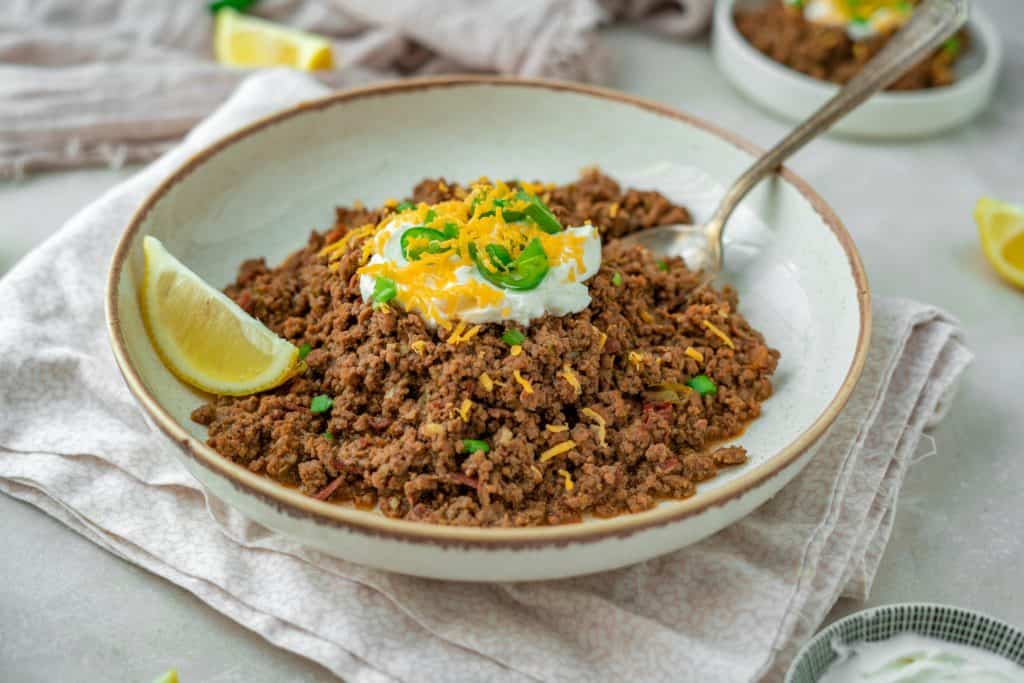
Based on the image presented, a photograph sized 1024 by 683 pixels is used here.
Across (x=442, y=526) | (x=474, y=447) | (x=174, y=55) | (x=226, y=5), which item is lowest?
(x=174, y=55)

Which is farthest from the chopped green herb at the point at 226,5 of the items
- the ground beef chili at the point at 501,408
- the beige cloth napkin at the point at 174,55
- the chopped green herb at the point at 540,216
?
the chopped green herb at the point at 540,216

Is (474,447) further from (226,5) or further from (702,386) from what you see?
(226,5)

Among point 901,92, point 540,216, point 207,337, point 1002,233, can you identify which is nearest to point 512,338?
point 540,216

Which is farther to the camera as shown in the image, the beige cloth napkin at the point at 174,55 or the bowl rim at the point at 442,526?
the beige cloth napkin at the point at 174,55

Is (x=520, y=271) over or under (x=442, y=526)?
over

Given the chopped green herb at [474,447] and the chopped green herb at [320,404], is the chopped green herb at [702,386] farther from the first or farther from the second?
the chopped green herb at [320,404]

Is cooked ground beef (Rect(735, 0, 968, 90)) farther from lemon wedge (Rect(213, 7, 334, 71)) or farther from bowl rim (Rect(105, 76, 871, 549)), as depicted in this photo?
lemon wedge (Rect(213, 7, 334, 71))
